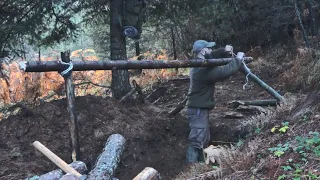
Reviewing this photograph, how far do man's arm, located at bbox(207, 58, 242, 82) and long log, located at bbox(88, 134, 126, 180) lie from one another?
200 cm

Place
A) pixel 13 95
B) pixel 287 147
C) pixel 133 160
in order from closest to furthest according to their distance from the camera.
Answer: pixel 287 147, pixel 133 160, pixel 13 95

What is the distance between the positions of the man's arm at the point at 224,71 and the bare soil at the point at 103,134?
1172mm

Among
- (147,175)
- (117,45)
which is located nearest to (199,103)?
(147,175)

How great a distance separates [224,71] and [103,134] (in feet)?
9.42

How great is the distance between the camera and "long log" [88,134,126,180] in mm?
4550

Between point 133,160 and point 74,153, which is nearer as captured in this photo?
point 74,153

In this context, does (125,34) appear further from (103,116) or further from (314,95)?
(314,95)

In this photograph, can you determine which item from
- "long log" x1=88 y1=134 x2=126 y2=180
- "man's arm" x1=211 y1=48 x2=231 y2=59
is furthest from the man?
"long log" x1=88 y1=134 x2=126 y2=180

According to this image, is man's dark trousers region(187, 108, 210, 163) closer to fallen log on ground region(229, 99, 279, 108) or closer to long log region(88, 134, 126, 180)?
long log region(88, 134, 126, 180)

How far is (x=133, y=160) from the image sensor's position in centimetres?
730

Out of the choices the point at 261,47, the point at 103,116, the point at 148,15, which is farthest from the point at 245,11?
the point at 103,116

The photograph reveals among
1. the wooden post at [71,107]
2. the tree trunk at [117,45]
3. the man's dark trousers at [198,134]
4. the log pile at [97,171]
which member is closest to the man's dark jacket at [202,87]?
the man's dark trousers at [198,134]

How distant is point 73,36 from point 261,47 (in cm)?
964

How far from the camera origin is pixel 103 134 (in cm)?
727
